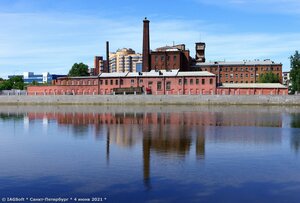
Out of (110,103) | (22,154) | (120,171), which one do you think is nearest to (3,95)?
(110,103)

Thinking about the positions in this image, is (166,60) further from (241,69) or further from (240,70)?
(241,69)

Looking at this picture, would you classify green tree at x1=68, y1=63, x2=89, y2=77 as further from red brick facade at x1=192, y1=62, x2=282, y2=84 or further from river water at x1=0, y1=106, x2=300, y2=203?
river water at x1=0, y1=106, x2=300, y2=203

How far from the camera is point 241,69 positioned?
413 feet

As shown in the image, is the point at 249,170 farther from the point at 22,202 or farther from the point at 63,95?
the point at 63,95

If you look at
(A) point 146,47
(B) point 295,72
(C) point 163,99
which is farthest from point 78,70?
(B) point 295,72

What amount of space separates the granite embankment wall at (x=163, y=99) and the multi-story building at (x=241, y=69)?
134ft

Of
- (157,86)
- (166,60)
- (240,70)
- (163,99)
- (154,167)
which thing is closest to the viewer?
(154,167)

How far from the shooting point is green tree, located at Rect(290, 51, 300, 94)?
94.3 m

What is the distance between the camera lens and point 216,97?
83.4 m

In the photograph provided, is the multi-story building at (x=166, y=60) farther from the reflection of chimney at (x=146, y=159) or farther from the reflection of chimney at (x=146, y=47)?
the reflection of chimney at (x=146, y=159)

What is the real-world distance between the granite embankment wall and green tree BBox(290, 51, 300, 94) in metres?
14.0

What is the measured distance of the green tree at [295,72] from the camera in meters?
94.3

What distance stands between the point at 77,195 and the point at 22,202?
2.03 metres

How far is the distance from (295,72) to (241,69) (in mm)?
30058
